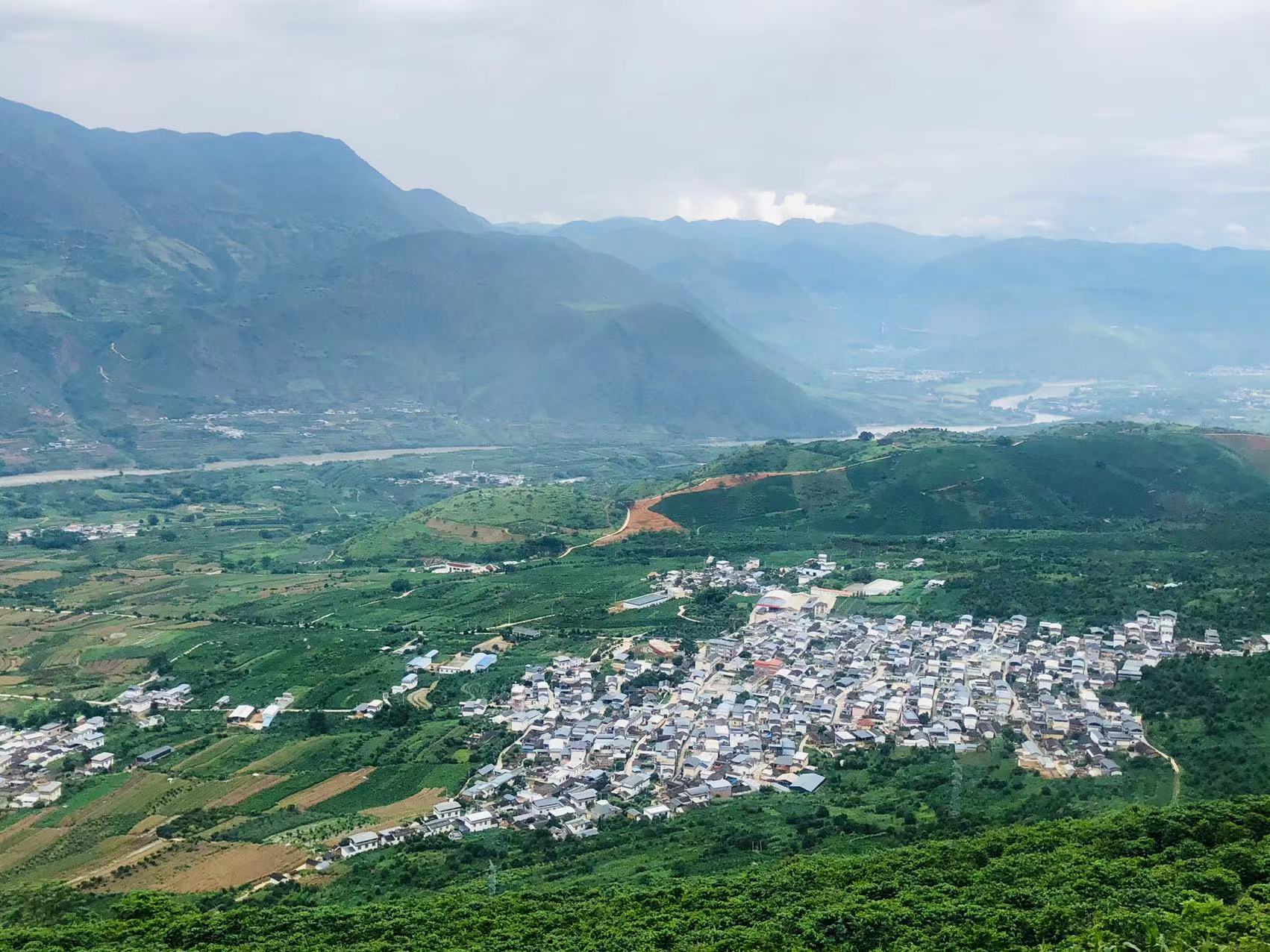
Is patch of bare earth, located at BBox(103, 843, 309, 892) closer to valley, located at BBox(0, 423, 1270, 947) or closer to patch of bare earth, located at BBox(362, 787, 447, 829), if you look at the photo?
valley, located at BBox(0, 423, 1270, 947)

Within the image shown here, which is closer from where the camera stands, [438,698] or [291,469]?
[438,698]

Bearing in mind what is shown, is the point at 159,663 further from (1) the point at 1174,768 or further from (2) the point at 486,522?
(1) the point at 1174,768

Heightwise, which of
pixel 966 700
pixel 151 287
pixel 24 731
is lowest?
pixel 24 731

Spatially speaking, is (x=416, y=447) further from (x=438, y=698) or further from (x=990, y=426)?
(x=438, y=698)

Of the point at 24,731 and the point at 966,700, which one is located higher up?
the point at 966,700

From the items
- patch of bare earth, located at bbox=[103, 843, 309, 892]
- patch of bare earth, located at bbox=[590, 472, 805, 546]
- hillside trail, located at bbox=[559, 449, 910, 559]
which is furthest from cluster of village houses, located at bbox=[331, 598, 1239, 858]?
hillside trail, located at bbox=[559, 449, 910, 559]

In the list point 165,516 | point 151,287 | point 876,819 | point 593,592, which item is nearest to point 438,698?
point 593,592

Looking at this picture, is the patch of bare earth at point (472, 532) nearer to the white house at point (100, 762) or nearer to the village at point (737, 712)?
the village at point (737, 712)

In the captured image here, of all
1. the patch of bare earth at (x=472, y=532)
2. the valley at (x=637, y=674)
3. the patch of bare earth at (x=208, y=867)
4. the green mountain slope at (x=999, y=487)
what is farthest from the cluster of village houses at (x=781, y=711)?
the patch of bare earth at (x=472, y=532)

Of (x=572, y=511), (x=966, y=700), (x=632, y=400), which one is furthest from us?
(x=632, y=400)

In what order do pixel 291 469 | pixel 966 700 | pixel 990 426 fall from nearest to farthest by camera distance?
pixel 966 700 → pixel 291 469 → pixel 990 426
